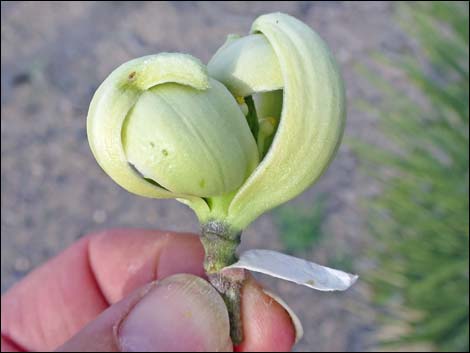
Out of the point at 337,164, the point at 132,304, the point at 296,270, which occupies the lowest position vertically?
the point at 337,164

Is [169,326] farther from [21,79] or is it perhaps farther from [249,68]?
[21,79]

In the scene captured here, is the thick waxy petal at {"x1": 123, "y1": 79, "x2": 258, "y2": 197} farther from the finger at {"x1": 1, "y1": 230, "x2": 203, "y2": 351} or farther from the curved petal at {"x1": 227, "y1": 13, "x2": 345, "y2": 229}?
the finger at {"x1": 1, "y1": 230, "x2": 203, "y2": 351}

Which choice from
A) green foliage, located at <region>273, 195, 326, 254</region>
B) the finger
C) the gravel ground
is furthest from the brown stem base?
green foliage, located at <region>273, 195, 326, 254</region>

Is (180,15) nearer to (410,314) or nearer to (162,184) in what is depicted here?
(410,314)

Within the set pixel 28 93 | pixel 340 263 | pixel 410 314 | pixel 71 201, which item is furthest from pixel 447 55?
pixel 28 93

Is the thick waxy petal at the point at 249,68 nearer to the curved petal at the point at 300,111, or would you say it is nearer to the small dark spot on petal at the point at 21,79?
the curved petal at the point at 300,111

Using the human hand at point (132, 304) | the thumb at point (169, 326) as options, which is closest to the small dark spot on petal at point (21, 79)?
the human hand at point (132, 304)

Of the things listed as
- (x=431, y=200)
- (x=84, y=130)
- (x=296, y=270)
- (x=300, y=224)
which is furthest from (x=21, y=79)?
(x=296, y=270)
